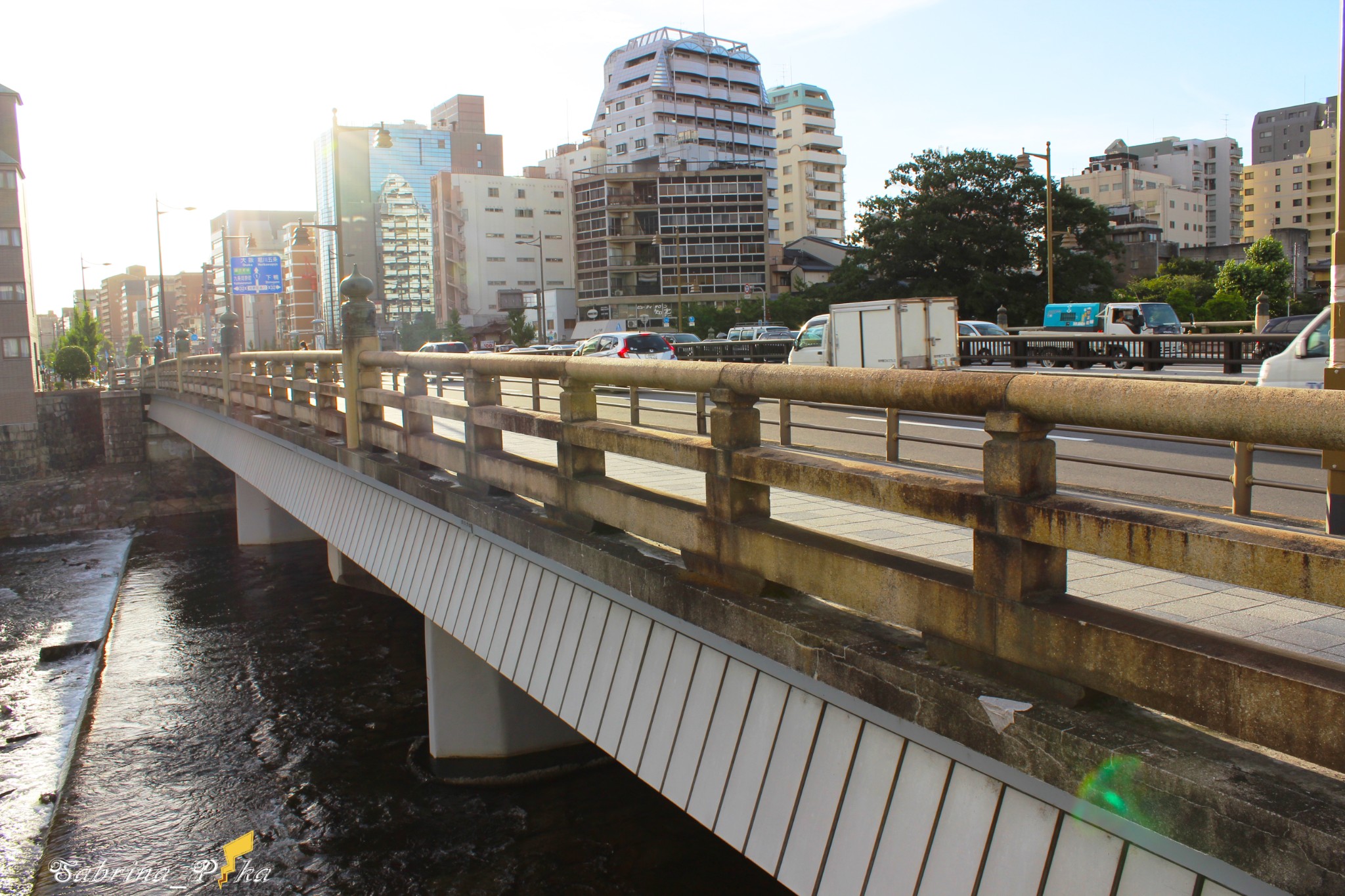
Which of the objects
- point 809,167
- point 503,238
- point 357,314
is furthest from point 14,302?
point 809,167

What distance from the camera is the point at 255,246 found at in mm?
139750

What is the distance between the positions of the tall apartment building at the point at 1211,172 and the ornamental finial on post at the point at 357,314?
144m

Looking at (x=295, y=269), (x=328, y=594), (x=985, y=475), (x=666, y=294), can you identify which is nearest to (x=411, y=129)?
(x=295, y=269)

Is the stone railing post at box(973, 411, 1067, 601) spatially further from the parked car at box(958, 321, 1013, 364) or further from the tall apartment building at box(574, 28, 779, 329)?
the tall apartment building at box(574, 28, 779, 329)

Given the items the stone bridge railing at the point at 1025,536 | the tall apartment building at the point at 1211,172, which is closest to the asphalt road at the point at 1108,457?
the stone bridge railing at the point at 1025,536

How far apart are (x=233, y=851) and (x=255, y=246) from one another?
14240cm

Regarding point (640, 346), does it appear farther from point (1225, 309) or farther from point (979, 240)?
point (1225, 309)

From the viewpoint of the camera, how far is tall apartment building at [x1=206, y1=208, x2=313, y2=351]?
451 feet

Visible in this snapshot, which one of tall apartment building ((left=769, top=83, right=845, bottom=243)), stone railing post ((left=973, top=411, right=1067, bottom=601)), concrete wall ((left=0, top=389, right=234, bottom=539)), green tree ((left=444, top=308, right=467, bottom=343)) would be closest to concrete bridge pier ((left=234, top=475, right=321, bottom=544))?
concrete wall ((left=0, top=389, right=234, bottom=539))

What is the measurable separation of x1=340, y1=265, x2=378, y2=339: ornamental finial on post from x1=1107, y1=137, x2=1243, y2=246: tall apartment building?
5657 inches

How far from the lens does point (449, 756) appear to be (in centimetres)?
1167

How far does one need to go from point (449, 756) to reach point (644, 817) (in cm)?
240

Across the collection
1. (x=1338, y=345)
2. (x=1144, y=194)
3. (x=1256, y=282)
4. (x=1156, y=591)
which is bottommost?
(x=1156, y=591)

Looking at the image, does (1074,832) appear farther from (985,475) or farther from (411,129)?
(411,129)
